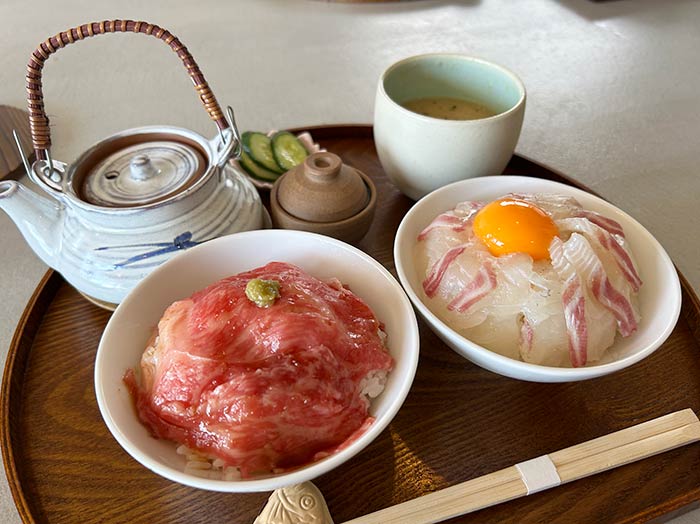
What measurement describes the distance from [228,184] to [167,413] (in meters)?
0.79

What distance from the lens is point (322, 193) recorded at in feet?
5.92

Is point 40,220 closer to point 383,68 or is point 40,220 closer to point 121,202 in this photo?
point 121,202

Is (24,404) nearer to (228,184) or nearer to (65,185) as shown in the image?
(65,185)

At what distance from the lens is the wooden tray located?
136 centimetres

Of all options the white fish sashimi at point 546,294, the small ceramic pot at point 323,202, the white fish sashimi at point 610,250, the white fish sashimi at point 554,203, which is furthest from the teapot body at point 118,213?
the white fish sashimi at point 610,250

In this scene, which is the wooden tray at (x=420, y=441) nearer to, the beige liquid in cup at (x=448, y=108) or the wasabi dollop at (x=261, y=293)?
the wasabi dollop at (x=261, y=293)

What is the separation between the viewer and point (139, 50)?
3889mm

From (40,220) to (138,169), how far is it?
0.37m

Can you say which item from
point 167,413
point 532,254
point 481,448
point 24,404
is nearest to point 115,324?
point 167,413

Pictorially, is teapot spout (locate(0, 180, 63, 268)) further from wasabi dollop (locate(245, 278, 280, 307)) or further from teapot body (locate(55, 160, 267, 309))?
wasabi dollop (locate(245, 278, 280, 307))

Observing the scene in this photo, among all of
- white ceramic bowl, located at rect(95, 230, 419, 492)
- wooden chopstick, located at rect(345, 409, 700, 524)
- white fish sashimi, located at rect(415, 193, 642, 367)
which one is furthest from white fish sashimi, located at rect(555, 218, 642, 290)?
white ceramic bowl, located at rect(95, 230, 419, 492)

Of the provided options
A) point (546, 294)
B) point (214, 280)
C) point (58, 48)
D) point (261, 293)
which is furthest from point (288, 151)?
point (546, 294)

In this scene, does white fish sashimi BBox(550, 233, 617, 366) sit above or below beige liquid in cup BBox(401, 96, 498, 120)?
below

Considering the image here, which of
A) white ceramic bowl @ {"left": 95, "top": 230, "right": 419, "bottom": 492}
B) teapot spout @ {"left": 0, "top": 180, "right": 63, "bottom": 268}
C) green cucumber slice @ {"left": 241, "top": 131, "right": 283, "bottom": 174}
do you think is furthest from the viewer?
green cucumber slice @ {"left": 241, "top": 131, "right": 283, "bottom": 174}
